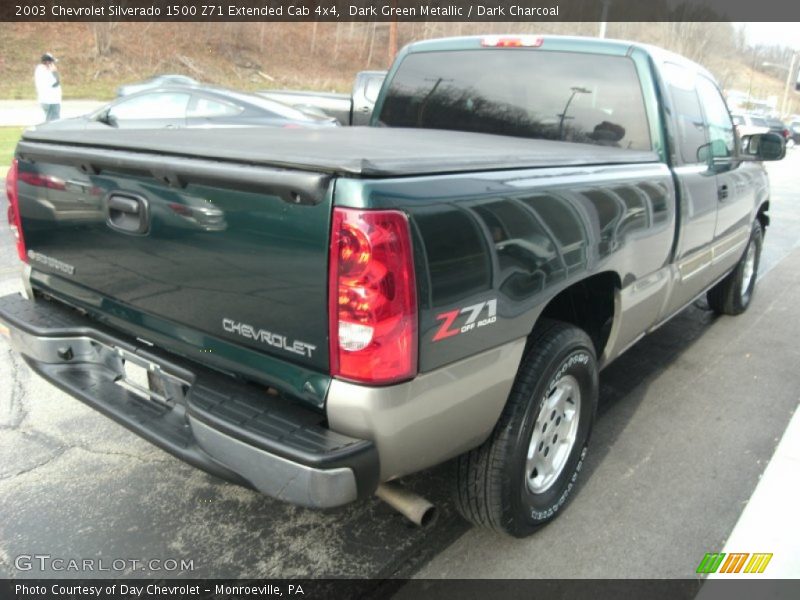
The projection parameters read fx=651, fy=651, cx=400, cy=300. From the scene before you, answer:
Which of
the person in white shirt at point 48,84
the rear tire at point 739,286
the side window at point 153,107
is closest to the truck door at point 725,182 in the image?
the rear tire at point 739,286

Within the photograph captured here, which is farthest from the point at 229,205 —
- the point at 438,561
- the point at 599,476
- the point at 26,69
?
the point at 26,69

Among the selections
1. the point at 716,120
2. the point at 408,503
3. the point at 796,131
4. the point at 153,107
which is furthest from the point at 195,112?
the point at 796,131

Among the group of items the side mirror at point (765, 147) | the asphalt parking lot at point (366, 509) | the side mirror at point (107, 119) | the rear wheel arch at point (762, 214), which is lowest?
the asphalt parking lot at point (366, 509)

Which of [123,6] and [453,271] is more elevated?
[123,6]

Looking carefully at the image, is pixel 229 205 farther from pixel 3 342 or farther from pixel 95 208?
pixel 3 342

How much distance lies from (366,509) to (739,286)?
4.21m

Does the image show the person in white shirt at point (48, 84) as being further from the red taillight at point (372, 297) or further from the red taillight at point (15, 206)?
the red taillight at point (372, 297)

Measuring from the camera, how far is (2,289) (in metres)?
5.30

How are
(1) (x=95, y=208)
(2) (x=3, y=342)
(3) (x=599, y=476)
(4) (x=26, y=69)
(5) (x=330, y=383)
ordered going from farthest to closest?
1. (4) (x=26, y=69)
2. (2) (x=3, y=342)
3. (3) (x=599, y=476)
4. (1) (x=95, y=208)
5. (5) (x=330, y=383)

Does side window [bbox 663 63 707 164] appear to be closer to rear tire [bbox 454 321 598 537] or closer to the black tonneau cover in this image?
the black tonneau cover

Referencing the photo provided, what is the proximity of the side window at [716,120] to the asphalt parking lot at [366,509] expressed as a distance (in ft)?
5.33

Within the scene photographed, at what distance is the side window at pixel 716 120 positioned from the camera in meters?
4.12

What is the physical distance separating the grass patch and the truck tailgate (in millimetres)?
8510

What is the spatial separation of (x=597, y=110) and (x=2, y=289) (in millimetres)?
4751
